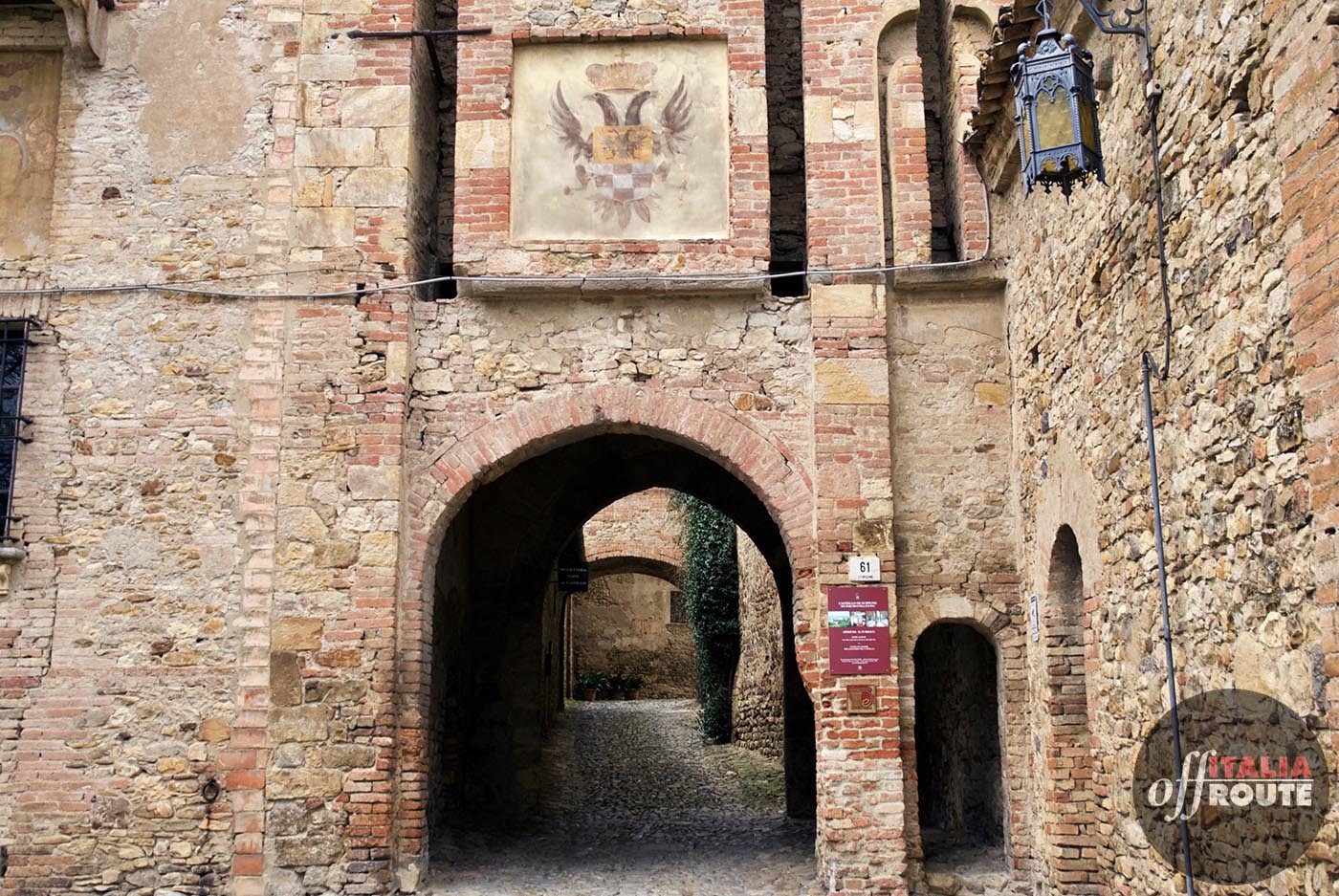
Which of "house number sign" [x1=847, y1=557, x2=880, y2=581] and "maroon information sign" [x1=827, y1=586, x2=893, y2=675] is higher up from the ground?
"house number sign" [x1=847, y1=557, x2=880, y2=581]

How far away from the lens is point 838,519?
7879 mm

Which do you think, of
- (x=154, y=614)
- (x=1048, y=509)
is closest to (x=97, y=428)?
(x=154, y=614)

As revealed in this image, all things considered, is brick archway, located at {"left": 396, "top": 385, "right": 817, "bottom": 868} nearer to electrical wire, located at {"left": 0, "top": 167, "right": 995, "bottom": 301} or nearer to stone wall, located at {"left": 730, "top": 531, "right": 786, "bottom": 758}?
electrical wire, located at {"left": 0, "top": 167, "right": 995, "bottom": 301}

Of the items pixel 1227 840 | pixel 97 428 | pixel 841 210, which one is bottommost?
pixel 1227 840

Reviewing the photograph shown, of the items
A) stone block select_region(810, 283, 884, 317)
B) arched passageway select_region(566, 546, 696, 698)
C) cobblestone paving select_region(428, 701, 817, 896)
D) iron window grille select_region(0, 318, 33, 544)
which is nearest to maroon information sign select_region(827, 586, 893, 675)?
cobblestone paving select_region(428, 701, 817, 896)

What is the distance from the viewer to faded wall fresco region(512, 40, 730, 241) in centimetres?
834

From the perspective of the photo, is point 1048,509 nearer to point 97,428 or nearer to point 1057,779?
point 1057,779

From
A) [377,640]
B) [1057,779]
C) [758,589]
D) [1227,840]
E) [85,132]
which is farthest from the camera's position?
[758,589]

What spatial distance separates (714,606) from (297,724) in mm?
9227

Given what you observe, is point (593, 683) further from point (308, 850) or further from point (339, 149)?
point (339, 149)

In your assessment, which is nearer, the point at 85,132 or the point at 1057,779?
the point at 1057,779

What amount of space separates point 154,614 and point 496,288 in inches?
113

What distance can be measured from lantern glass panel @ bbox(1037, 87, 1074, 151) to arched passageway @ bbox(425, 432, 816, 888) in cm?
527

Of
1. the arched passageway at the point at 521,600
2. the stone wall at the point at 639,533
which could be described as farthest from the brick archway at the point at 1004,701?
the stone wall at the point at 639,533
